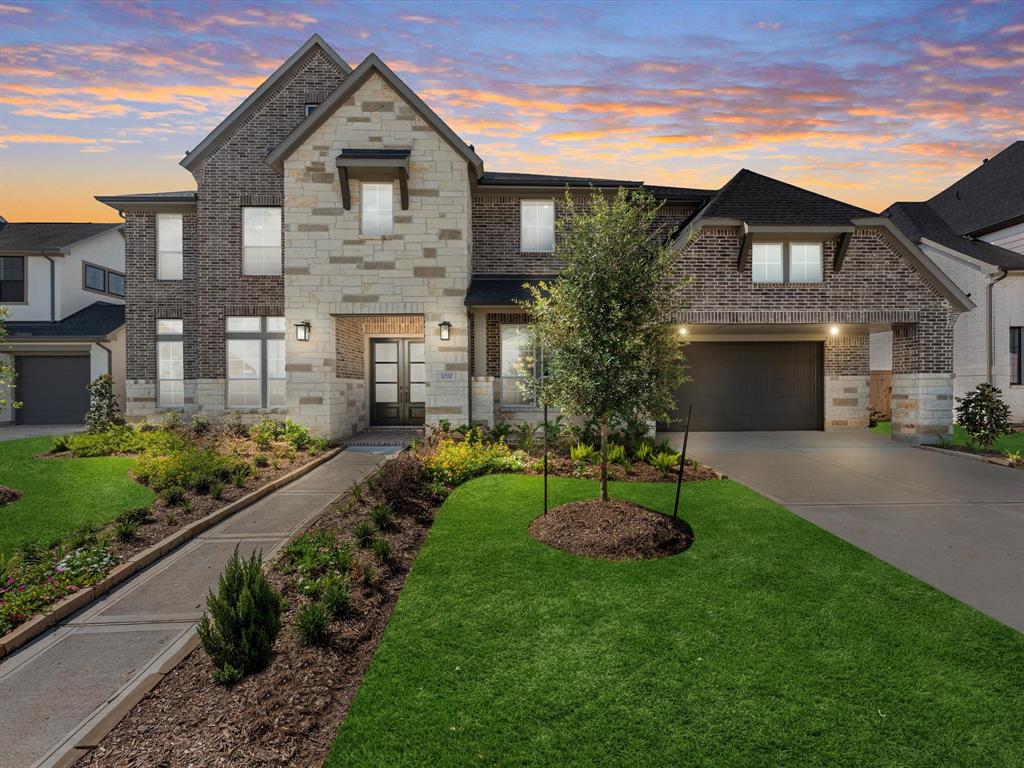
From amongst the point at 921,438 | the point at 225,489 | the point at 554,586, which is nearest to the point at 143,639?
the point at 554,586

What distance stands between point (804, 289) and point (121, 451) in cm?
1774

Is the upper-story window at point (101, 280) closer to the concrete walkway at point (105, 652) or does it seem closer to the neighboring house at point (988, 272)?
the concrete walkway at point (105, 652)

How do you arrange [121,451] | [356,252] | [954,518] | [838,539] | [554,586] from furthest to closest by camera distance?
[356,252]
[121,451]
[954,518]
[838,539]
[554,586]

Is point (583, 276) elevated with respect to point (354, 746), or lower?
elevated

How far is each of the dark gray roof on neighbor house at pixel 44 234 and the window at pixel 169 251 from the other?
834cm

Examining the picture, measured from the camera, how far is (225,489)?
9.10m

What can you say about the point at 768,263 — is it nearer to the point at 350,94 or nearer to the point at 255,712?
the point at 350,94

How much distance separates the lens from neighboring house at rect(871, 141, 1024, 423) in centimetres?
1870

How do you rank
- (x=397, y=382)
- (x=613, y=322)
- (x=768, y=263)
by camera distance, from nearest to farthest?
→ 1. (x=613, y=322)
2. (x=768, y=263)
3. (x=397, y=382)

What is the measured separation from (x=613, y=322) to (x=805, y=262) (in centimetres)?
1059

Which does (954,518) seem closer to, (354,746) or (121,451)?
(354,746)

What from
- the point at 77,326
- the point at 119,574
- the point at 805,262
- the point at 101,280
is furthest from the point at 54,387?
the point at 805,262

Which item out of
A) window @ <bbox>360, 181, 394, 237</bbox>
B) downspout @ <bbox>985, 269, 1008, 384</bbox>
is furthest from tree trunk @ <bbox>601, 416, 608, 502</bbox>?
downspout @ <bbox>985, 269, 1008, 384</bbox>

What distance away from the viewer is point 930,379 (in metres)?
14.5
